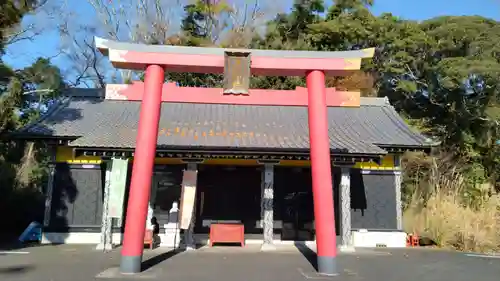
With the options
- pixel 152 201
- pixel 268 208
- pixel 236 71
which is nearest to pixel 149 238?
pixel 152 201

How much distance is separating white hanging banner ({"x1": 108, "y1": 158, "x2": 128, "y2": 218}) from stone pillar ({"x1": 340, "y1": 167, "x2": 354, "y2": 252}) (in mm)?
6217

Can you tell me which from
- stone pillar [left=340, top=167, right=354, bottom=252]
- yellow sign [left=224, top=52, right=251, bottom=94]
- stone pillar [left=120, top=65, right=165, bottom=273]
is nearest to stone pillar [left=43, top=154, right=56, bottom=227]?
stone pillar [left=120, top=65, right=165, bottom=273]

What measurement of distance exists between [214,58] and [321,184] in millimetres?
3271

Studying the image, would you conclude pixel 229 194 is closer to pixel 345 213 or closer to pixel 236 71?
pixel 345 213

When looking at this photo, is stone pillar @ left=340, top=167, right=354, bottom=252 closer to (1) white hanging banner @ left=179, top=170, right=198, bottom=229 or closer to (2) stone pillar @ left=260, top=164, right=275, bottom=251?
(2) stone pillar @ left=260, top=164, right=275, bottom=251

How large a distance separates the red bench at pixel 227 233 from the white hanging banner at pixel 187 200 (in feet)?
5.97

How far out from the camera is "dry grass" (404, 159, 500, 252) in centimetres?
1216

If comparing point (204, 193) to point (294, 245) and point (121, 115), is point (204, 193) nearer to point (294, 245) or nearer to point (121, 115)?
point (294, 245)

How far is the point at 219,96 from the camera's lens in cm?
813

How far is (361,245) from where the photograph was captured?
42.2ft

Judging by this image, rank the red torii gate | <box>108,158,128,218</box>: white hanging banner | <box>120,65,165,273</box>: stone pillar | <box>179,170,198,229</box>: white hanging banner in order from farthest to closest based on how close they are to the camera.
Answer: <box>179,170,198,229</box>: white hanging banner
<box>108,158,128,218</box>: white hanging banner
the red torii gate
<box>120,65,165,273</box>: stone pillar

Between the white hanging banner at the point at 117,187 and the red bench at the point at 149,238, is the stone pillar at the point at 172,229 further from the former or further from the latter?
the white hanging banner at the point at 117,187

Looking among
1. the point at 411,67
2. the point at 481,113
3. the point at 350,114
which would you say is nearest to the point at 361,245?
the point at 350,114

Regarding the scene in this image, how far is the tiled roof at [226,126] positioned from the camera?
12135 millimetres
